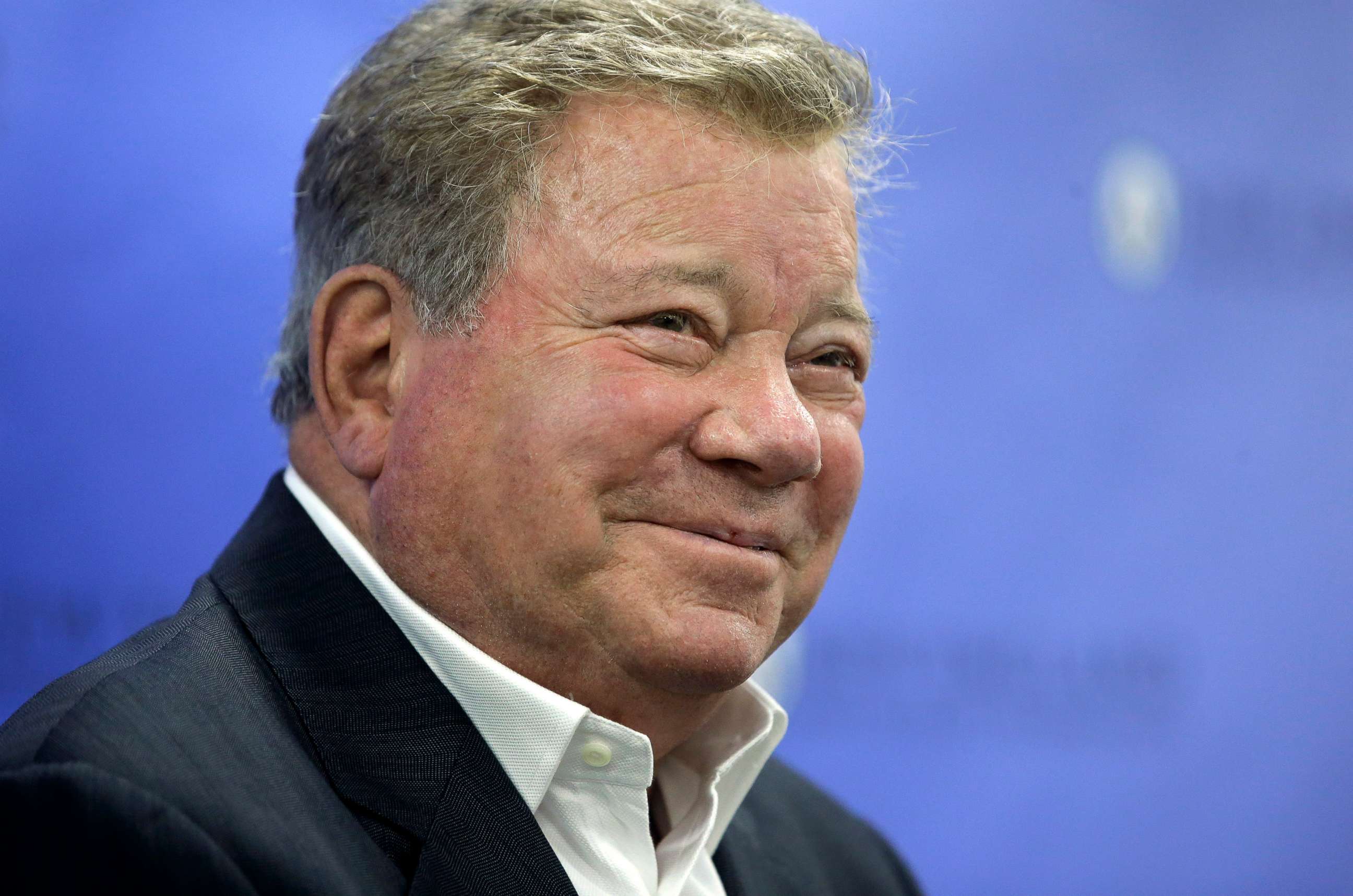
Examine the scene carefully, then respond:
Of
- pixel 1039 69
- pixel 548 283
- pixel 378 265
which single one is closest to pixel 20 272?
pixel 378 265

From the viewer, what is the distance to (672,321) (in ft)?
4.89

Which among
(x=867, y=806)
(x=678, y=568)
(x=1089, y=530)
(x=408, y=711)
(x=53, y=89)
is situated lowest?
(x=867, y=806)

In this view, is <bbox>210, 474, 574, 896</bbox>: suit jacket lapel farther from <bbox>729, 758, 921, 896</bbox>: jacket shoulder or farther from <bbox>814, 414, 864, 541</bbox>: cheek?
<bbox>729, 758, 921, 896</bbox>: jacket shoulder

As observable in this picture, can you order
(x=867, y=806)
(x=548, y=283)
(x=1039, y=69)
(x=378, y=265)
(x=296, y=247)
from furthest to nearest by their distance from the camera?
(x=1039, y=69) < (x=867, y=806) < (x=296, y=247) < (x=378, y=265) < (x=548, y=283)

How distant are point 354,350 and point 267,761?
1.72 feet

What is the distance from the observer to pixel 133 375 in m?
2.01

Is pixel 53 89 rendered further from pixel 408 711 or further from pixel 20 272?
pixel 408 711

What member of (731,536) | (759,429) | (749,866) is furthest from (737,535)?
(749,866)

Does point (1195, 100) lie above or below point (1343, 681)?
above

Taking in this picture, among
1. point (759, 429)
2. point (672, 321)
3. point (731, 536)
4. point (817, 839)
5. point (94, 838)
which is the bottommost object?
point (817, 839)

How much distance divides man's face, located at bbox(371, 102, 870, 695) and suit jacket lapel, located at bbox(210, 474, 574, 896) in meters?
0.08

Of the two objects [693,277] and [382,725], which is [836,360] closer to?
[693,277]

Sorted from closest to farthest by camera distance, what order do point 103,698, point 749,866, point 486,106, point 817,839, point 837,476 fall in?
point 103,698, point 486,106, point 837,476, point 749,866, point 817,839

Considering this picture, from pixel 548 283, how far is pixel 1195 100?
2043 millimetres
